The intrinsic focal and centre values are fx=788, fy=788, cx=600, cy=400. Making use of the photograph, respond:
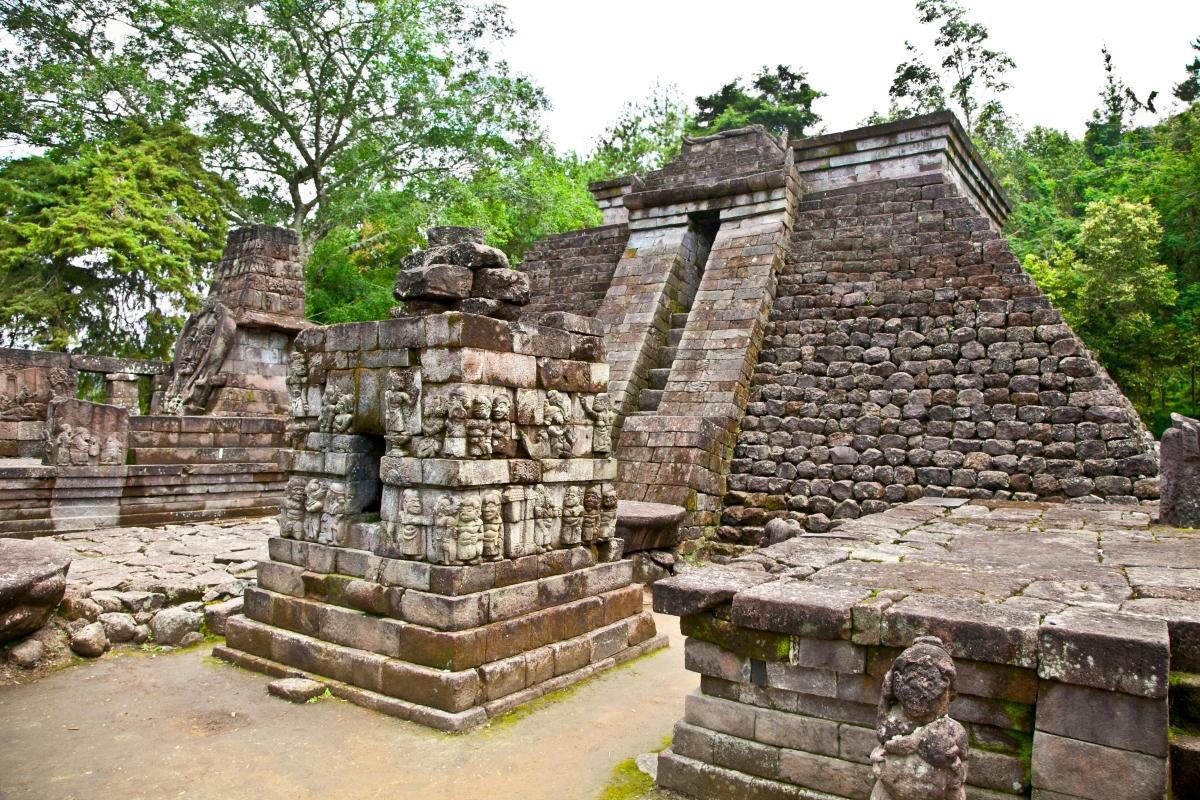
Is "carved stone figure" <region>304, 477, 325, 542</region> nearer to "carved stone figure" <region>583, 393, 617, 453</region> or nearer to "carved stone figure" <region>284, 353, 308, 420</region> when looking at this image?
"carved stone figure" <region>284, 353, 308, 420</region>

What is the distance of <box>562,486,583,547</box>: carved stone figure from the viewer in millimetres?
5633

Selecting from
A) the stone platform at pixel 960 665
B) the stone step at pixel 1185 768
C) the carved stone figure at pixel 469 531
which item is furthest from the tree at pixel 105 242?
the stone step at pixel 1185 768

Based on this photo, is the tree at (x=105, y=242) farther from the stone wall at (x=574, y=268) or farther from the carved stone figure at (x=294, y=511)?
the carved stone figure at (x=294, y=511)

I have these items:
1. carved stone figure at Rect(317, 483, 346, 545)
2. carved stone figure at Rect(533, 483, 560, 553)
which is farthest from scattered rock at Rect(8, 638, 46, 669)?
carved stone figure at Rect(533, 483, 560, 553)

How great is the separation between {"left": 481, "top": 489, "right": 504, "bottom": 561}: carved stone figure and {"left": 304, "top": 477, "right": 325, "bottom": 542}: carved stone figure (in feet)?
4.65

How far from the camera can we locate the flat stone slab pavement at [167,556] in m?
6.66

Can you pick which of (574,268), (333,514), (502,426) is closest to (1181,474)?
(502,426)

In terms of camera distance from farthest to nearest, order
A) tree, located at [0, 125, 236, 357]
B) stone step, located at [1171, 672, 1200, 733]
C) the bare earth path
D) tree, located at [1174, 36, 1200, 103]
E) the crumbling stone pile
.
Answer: tree, located at [1174, 36, 1200, 103] → tree, located at [0, 125, 236, 357] → the crumbling stone pile → the bare earth path → stone step, located at [1171, 672, 1200, 733]

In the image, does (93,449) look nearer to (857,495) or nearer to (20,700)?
(20,700)

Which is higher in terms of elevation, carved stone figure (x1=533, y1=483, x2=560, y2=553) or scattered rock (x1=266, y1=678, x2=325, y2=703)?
carved stone figure (x1=533, y1=483, x2=560, y2=553)

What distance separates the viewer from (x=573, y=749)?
429cm

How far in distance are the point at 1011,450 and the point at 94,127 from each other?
22.2 m

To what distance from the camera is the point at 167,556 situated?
787 cm

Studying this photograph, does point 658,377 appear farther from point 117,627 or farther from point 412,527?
point 117,627
